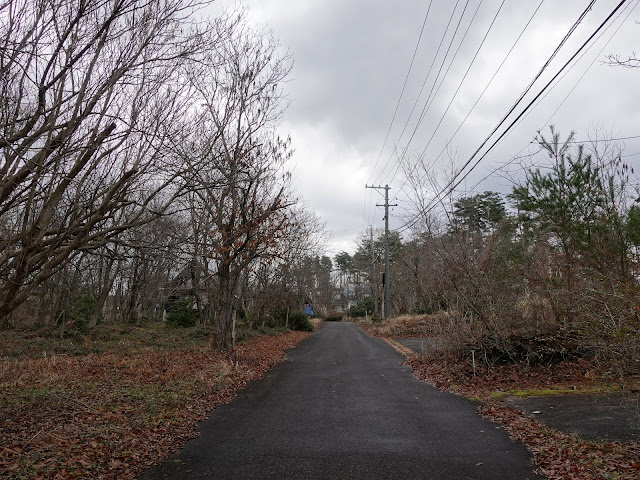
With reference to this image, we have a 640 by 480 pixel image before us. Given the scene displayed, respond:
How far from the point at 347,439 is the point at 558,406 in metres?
4.28

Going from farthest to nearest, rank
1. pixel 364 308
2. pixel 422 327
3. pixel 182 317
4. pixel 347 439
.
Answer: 1. pixel 364 308
2. pixel 182 317
3. pixel 422 327
4. pixel 347 439

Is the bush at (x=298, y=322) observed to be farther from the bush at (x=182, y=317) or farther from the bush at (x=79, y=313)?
the bush at (x=79, y=313)

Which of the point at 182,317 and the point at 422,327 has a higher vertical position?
the point at 182,317

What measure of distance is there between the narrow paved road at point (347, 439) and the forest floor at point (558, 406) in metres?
0.39

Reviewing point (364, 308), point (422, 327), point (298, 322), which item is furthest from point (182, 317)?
point (364, 308)

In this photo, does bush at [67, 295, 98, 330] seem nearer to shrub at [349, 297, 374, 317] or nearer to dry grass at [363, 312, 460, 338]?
dry grass at [363, 312, 460, 338]

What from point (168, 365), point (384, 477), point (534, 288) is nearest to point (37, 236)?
point (384, 477)

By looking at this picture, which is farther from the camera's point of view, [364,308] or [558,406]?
[364,308]

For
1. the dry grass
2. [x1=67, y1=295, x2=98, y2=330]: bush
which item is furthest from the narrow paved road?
[x1=67, y1=295, x2=98, y2=330]: bush

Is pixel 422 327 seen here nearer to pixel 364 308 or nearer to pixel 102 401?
pixel 102 401

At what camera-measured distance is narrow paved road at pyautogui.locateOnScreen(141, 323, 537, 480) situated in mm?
5387

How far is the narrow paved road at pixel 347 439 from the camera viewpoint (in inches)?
212

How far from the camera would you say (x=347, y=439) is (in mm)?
6730

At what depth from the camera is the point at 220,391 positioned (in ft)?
33.8
